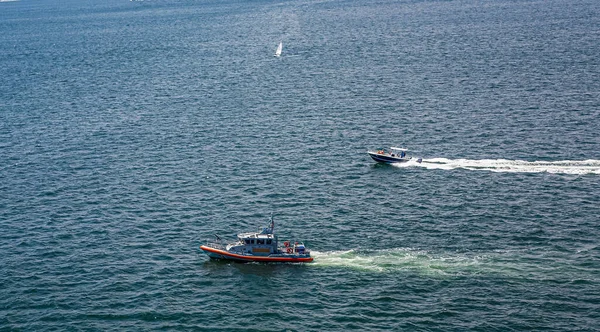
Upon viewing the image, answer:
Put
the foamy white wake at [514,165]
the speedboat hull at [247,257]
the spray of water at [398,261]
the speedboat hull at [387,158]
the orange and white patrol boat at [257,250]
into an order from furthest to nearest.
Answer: the speedboat hull at [387,158], the foamy white wake at [514,165], the orange and white patrol boat at [257,250], the speedboat hull at [247,257], the spray of water at [398,261]

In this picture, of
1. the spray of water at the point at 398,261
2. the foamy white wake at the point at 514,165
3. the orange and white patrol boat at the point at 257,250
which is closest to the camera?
the spray of water at the point at 398,261

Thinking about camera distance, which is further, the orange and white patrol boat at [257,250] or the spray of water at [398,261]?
the orange and white patrol boat at [257,250]

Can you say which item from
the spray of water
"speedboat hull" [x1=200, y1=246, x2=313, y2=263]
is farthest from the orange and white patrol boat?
the spray of water

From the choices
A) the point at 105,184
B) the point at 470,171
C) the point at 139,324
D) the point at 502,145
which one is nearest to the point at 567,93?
the point at 502,145

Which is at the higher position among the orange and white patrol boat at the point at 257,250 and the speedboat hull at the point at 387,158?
the speedboat hull at the point at 387,158

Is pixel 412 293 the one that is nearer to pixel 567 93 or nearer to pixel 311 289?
pixel 311 289

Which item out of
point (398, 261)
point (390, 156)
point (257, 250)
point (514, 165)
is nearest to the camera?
point (398, 261)

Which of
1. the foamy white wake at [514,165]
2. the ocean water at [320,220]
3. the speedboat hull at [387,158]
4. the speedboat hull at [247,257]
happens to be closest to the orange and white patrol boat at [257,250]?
the speedboat hull at [247,257]

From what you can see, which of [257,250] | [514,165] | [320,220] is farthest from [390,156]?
[257,250]

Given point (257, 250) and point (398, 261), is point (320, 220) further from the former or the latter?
point (398, 261)

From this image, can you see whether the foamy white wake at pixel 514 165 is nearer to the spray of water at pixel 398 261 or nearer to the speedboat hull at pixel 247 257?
the spray of water at pixel 398 261
